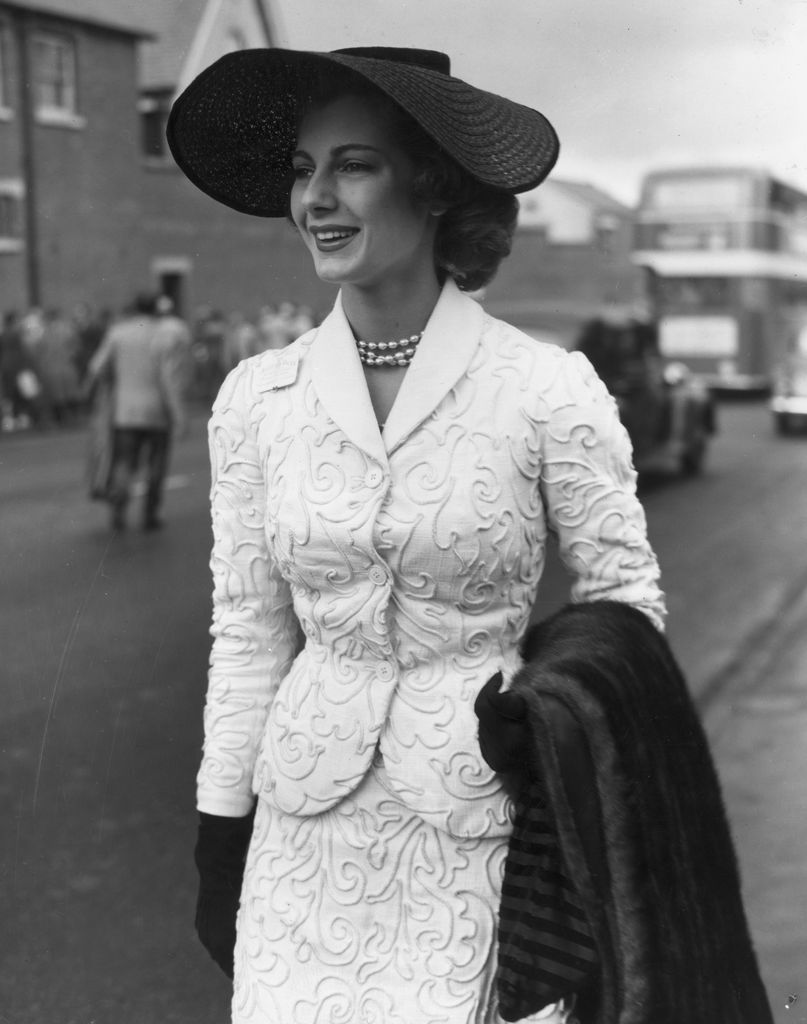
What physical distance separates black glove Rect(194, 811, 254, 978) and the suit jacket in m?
0.13

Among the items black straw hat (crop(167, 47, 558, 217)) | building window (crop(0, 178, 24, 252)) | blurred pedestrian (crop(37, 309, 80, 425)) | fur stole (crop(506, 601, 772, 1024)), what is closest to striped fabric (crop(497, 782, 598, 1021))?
fur stole (crop(506, 601, 772, 1024))

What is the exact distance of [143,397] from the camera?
24.1 feet

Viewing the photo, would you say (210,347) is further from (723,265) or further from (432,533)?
(432,533)

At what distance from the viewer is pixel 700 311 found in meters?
4.12

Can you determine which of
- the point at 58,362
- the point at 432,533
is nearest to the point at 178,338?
the point at 432,533

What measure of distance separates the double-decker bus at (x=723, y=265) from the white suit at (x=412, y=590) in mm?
1196

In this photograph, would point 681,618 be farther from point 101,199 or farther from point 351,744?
point 351,744

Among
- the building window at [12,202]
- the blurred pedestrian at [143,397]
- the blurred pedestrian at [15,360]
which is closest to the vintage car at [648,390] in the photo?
the building window at [12,202]

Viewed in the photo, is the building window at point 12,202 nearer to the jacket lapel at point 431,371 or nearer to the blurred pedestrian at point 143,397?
the blurred pedestrian at point 143,397

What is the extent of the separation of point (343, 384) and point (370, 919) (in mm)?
732

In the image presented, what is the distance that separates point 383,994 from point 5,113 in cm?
263

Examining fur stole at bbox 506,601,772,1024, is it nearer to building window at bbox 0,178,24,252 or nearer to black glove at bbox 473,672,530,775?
black glove at bbox 473,672,530,775

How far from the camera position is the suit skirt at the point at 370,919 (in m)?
1.82

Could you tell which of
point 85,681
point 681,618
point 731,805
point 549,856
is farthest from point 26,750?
point 681,618
